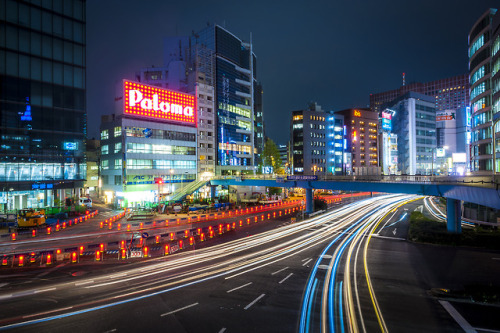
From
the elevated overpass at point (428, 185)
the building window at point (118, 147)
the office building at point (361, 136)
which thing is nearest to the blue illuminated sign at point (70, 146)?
the building window at point (118, 147)

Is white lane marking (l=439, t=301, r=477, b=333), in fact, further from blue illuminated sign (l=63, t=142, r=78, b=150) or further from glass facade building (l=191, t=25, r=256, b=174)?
glass facade building (l=191, t=25, r=256, b=174)

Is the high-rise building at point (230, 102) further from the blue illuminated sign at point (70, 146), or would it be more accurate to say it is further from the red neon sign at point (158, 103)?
the blue illuminated sign at point (70, 146)

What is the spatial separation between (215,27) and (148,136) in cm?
4369

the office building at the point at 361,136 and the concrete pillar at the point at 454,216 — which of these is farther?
the office building at the point at 361,136

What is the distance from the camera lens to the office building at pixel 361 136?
148m

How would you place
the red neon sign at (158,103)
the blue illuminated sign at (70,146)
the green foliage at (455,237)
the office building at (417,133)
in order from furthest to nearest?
the office building at (417,133)
the red neon sign at (158,103)
the blue illuminated sign at (70,146)
the green foliage at (455,237)

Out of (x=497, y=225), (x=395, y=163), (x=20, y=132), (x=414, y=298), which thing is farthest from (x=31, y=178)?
(x=395, y=163)

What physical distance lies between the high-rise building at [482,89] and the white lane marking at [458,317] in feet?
178

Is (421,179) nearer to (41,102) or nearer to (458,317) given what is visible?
(458,317)

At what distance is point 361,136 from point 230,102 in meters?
87.9

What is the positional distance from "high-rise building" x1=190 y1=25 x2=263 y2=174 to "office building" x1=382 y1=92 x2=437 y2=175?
74.3 meters

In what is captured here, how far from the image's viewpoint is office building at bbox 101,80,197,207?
6412 cm

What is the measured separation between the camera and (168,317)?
50.3 ft

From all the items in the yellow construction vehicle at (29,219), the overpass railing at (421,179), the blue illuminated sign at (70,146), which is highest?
the blue illuminated sign at (70,146)
